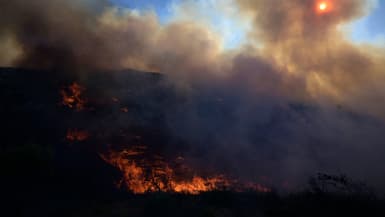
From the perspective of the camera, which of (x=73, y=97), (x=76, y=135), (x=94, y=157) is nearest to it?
(x=94, y=157)

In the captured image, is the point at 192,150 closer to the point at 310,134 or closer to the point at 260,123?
the point at 260,123

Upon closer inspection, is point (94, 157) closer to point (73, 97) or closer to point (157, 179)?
point (157, 179)

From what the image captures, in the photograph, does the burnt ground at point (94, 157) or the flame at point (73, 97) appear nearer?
the burnt ground at point (94, 157)

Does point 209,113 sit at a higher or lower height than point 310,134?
higher

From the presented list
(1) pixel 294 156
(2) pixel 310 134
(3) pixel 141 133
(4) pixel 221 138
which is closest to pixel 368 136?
(2) pixel 310 134

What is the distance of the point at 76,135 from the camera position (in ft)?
60.7

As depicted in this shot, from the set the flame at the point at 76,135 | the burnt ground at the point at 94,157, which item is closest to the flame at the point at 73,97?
the burnt ground at the point at 94,157

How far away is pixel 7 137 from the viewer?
1716 centimetres

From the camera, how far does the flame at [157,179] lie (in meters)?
16.7

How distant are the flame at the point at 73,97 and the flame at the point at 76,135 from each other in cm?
268

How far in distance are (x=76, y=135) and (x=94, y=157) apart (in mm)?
2292

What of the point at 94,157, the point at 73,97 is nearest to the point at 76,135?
the point at 94,157

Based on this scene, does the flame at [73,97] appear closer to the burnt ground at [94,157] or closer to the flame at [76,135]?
the burnt ground at [94,157]

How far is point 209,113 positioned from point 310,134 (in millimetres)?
7848
